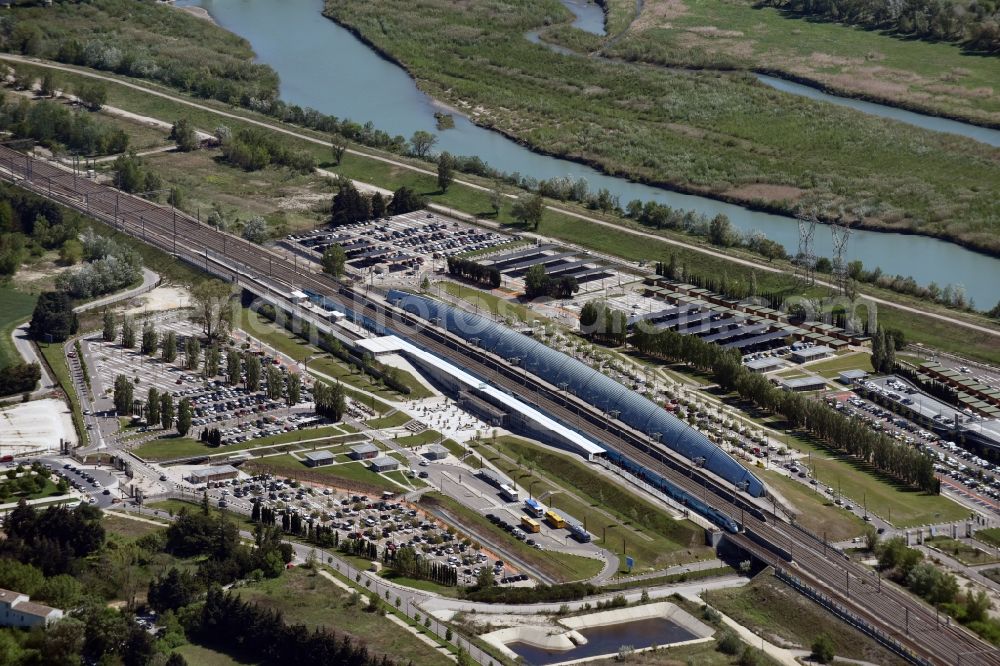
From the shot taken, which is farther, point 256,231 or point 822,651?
point 256,231

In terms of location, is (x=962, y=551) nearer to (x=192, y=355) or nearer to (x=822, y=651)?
(x=822, y=651)

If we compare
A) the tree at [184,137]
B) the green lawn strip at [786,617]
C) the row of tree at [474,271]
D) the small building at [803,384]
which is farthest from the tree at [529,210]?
the green lawn strip at [786,617]

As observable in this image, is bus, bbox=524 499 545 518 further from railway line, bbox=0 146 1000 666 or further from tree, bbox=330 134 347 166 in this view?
tree, bbox=330 134 347 166

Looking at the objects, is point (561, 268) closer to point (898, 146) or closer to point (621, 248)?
point (621, 248)

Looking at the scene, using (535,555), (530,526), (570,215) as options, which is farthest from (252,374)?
(570,215)

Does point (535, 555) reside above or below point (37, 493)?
above

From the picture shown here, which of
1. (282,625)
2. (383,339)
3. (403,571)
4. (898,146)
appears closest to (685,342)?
(383,339)

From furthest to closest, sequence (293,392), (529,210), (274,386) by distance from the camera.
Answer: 1. (529,210)
2. (274,386)
3. (293,392)

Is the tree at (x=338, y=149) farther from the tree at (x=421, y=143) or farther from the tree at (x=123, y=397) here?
the tree at (x=123, y=397)
